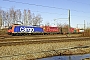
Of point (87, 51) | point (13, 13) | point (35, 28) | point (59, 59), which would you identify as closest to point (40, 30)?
point (35, 28)

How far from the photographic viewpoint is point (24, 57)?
38.8 feet

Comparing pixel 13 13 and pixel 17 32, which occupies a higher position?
pixel 13 13

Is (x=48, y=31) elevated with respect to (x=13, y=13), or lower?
lower

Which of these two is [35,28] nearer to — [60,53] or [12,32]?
[12,32]

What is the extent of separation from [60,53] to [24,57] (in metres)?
3.76

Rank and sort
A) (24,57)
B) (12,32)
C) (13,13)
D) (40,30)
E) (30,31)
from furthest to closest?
(13,13) → (40,30) → (30,31) → (12,32) → (24,57)

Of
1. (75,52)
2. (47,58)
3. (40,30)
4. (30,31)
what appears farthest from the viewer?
(40,30)

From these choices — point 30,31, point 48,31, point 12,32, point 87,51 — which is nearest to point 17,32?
point 12,32

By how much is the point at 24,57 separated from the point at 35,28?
34.5 metres

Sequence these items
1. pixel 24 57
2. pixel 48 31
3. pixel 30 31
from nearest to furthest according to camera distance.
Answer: pixel 24 57
pixel 30 31
pixel 48 31

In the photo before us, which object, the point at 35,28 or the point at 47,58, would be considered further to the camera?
the point at 35,28

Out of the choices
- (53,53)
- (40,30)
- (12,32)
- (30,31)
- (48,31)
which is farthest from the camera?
(48,31)

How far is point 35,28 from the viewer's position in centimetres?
4619

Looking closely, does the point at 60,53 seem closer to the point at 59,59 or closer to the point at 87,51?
the point at 59,59
